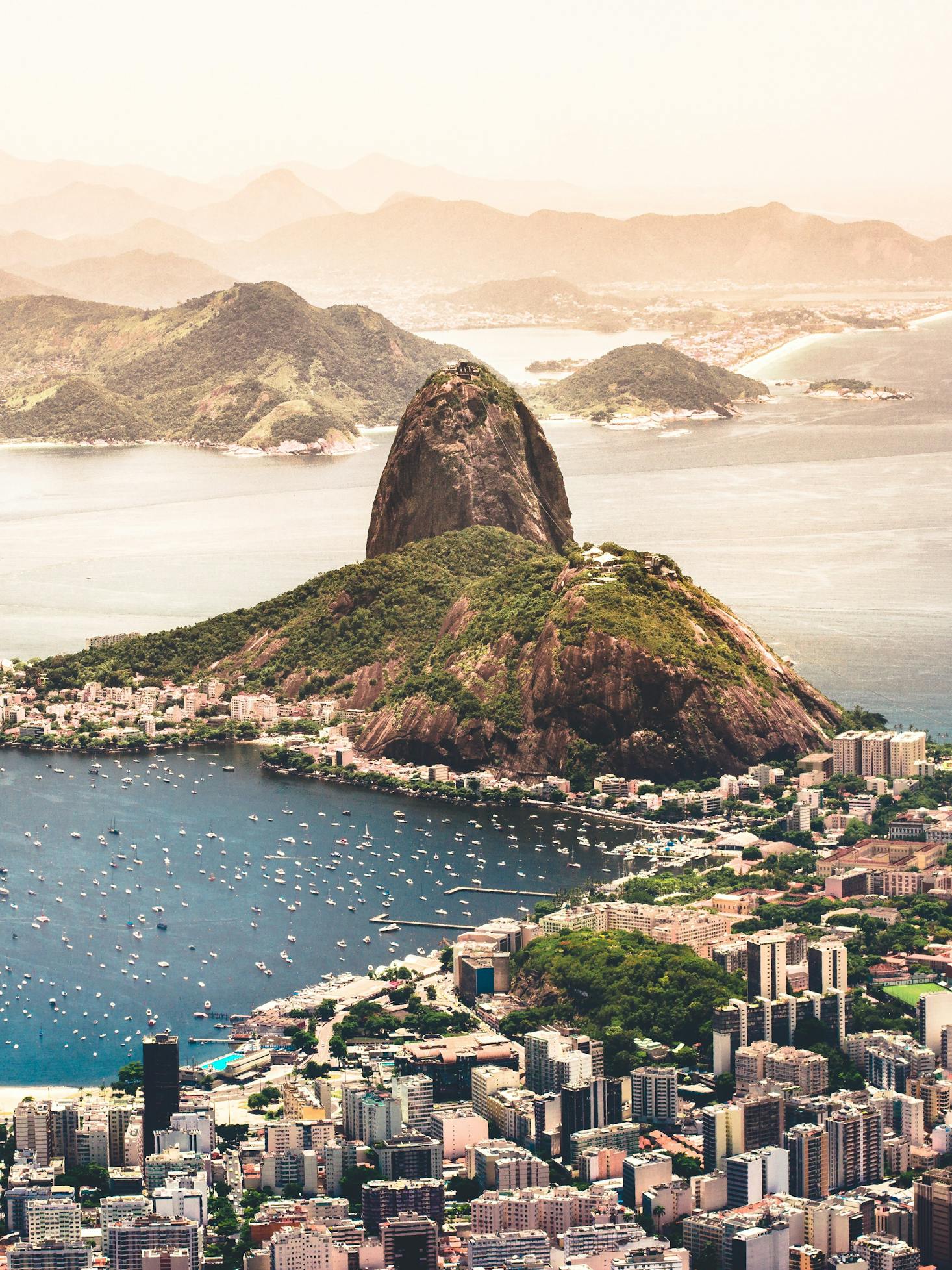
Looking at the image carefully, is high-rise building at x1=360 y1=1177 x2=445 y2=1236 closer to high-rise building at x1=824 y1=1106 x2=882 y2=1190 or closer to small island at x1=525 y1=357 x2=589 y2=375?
high-rise building at x1=824 y1=1106 x2=882 y2=1190

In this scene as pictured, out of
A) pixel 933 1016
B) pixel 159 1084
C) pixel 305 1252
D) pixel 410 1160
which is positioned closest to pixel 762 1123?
pixel 410 1160

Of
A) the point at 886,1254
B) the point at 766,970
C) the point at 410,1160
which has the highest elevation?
the point at 766,970

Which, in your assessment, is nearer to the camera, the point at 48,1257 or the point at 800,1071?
the point at 48,1257

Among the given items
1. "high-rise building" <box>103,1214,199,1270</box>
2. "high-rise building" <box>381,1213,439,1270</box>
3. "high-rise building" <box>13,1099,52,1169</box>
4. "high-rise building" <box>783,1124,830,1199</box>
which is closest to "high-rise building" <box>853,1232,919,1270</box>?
"high-rise building" <box>783,1124,830,1199</box>

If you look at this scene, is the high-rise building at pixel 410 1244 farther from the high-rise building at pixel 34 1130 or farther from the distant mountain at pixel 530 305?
the distant mountain at pixel 530 305

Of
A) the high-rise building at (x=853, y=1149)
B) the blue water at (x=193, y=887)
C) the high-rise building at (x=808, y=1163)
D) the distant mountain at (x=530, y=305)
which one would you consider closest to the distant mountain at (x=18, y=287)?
the distant mountain at (x=530, y=305)

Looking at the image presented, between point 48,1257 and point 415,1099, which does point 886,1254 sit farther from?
point 48,1257

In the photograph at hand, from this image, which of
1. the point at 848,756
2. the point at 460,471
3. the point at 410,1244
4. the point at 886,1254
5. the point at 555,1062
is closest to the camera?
the point at 886,1254
